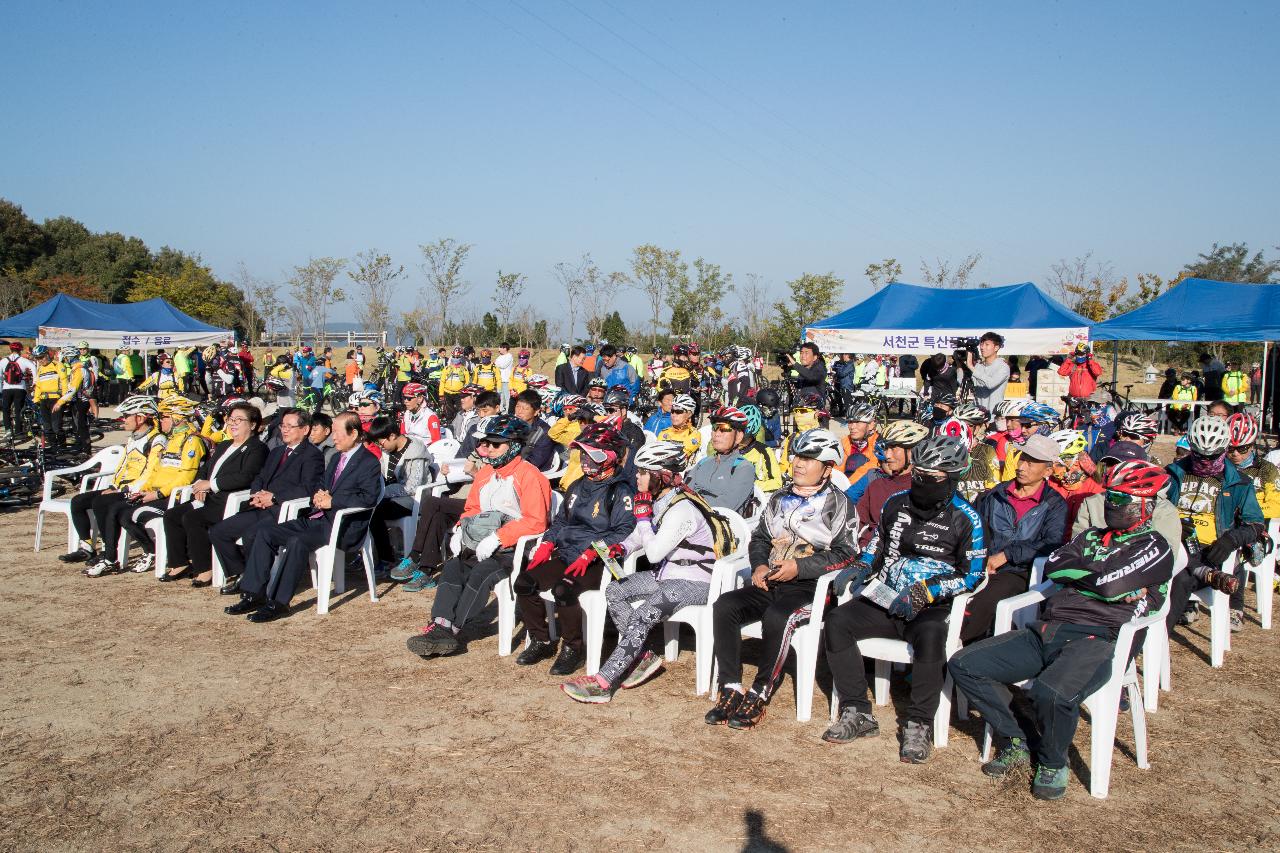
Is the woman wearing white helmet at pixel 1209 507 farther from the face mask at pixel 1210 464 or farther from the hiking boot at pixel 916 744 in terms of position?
the hiking boot at pixel 916 744

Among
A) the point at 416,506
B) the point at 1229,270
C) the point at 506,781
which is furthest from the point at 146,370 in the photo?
the point at 1229,270

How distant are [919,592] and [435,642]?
283cm

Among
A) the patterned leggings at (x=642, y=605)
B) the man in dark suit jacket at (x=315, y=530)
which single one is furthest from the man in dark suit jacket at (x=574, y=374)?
the patterned leggings at (x=642, y=605)

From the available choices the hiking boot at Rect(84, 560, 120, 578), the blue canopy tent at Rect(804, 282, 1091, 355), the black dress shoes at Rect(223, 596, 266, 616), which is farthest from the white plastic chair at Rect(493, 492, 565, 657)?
the blue canopy tent at Rect(804, 282, 1091, 355)

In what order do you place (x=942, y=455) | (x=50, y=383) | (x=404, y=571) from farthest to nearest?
1. (x=50, y=383)
2. (x=404, y=571)
3. (x=942, y=455)

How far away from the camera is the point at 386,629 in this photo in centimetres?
605

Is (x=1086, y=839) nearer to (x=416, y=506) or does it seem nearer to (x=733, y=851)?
(x=733, y=851)

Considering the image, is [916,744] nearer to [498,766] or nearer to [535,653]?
[498,766]

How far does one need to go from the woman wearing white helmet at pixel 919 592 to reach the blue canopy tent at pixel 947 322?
1241 centimetres

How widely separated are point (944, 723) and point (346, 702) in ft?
9.97

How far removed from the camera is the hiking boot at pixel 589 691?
15.7 ft

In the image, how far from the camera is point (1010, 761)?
3.98 metres

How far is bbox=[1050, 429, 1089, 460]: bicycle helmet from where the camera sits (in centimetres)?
557

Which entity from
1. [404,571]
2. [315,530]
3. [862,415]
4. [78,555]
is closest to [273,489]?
[315,530]
